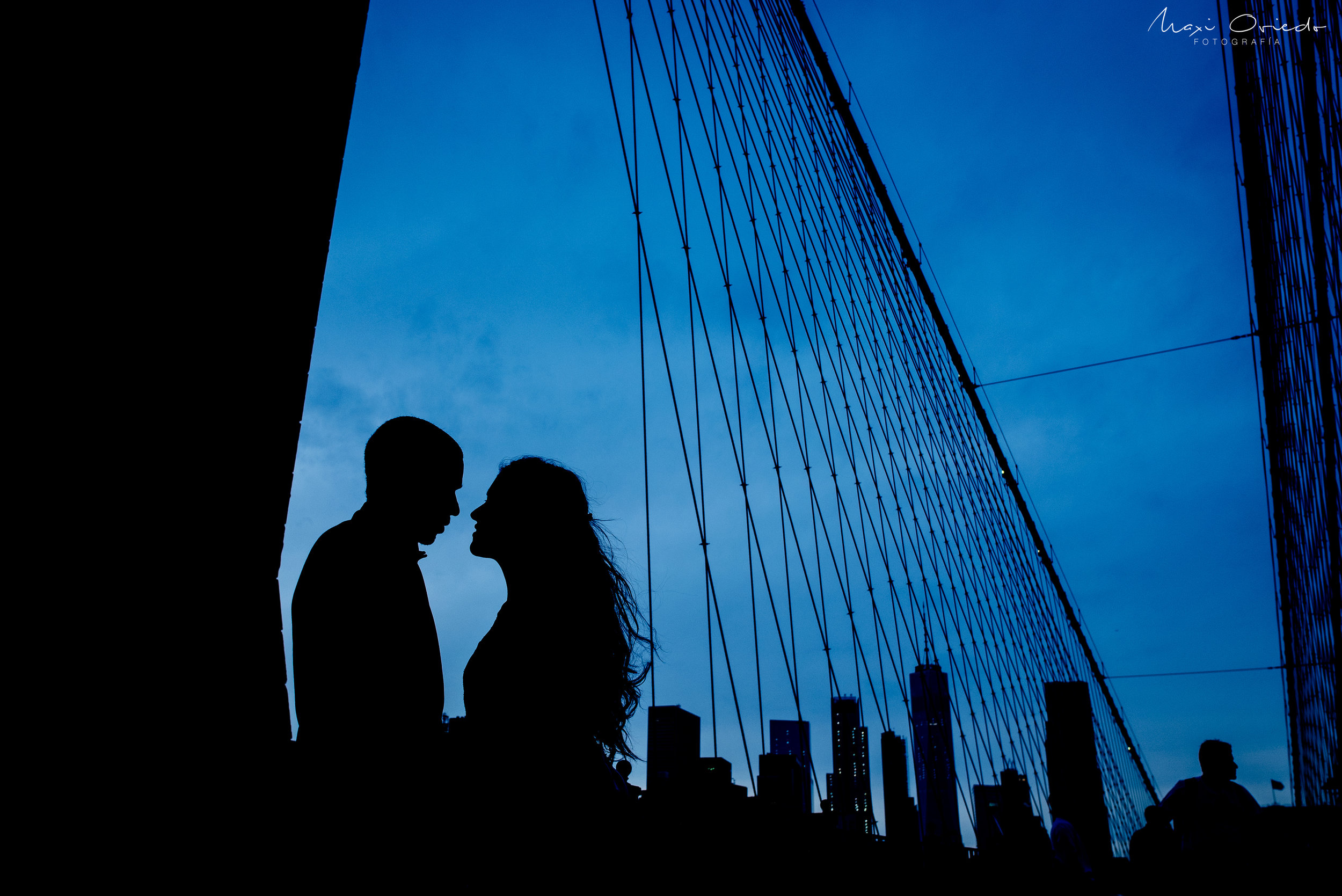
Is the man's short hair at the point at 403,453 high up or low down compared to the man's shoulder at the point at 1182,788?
up

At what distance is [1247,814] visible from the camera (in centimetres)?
283

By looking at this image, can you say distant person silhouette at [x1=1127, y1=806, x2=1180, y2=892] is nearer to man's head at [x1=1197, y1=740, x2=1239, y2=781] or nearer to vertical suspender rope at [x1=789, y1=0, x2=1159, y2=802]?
man's head at [x1=1197, y1=740, x2=1239, y2=781]

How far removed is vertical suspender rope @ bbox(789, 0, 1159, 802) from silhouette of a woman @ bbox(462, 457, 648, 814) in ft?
22.0

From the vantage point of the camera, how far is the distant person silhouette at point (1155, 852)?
10.6ft

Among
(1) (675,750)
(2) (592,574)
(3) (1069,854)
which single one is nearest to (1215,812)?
(3) (1069,854)

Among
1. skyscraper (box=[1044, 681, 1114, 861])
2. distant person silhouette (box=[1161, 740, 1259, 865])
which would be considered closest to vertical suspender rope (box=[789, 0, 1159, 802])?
skyscraper (box=[1044, 681, 1114, 861])

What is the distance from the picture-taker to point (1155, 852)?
3.85 metres

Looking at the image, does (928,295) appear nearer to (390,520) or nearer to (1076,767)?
(1076,767)

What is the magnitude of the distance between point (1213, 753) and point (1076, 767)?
3.85 meters

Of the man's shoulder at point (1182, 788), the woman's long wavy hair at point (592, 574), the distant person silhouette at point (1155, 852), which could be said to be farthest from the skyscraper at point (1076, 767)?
the woman's long wavy hair at point (592, 574)

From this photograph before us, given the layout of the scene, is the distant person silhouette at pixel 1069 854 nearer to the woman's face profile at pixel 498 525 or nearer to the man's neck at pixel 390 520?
the woman's face profile at pixel 498 525

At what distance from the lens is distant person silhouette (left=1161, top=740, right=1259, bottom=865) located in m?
2.83

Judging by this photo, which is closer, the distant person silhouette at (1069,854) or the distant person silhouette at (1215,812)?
the distant person silhouette at (1215,812)

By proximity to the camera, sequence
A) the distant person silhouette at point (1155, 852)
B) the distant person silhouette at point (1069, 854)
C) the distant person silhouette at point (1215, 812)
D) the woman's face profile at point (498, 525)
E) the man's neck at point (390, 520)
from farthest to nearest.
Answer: the distant person silhouette at point (1069, 854) → the distant person silhouette at point (1155, 852) → the distant person silhouette at point (1215, 812) → the woman's face profile at point (498, 525) → the man's neck at point (390, 520)
